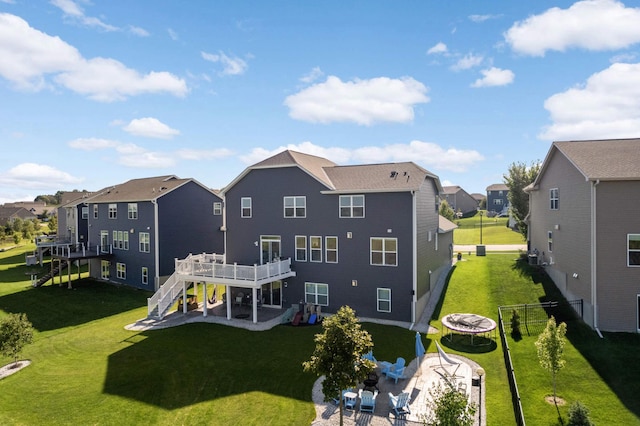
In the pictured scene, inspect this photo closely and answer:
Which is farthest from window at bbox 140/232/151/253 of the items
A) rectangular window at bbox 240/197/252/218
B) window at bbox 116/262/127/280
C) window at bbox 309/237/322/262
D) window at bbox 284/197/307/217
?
window at bbox 309/237/322/262

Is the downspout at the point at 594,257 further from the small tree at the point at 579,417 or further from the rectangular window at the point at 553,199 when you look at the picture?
the small tree at the point at 579,417

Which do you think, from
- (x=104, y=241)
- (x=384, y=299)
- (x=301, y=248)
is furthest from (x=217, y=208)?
(x=384, y=299)

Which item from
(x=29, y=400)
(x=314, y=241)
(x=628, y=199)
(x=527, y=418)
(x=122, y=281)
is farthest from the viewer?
(x=122, y=281)

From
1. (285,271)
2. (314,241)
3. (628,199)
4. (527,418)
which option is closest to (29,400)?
(285,271)

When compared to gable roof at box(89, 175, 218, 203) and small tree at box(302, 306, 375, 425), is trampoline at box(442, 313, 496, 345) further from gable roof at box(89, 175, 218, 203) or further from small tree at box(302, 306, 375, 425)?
gable roof at box(89, 175, 218, 203)

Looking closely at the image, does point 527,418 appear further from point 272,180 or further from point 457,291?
point 272,180

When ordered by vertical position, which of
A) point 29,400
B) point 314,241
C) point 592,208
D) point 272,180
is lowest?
point 29,400

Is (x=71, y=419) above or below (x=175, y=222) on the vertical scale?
below

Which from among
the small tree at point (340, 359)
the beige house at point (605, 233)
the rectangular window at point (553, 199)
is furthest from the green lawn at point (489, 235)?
the small tree at point (340, 359)

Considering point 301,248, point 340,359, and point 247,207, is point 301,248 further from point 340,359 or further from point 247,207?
point 340,359
